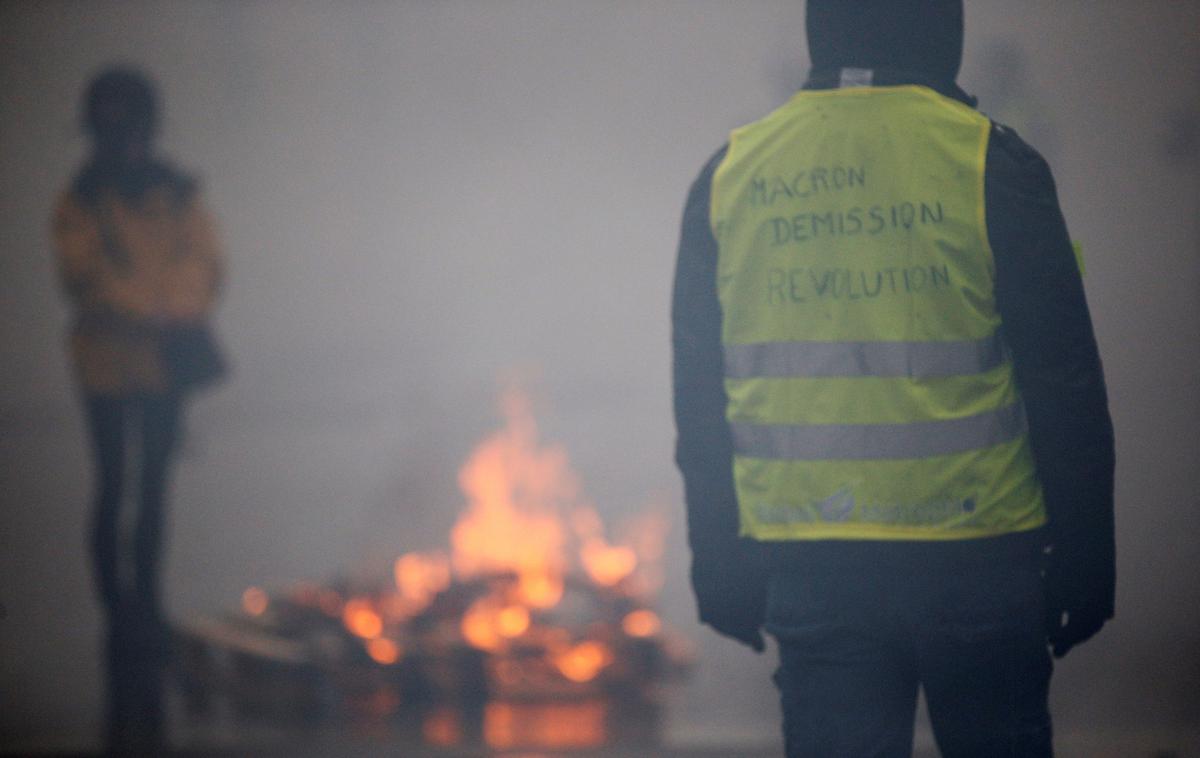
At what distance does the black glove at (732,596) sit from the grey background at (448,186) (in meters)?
7.81

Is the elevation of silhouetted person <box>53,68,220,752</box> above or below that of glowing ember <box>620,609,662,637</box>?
above

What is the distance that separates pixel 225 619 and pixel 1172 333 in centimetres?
711

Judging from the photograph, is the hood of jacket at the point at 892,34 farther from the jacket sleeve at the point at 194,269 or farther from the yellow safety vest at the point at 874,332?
the jacket sleeve at the point at 194,269

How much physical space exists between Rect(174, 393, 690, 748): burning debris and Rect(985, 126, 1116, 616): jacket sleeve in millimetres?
2456

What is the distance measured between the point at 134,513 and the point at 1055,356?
14.2ft

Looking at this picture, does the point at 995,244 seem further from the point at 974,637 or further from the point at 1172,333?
the point at 1172,333

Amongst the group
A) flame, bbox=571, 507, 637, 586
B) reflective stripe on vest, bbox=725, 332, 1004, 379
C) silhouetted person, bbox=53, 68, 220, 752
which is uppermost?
reflective stripe on vest, bbox=725, 332, 1004, 379

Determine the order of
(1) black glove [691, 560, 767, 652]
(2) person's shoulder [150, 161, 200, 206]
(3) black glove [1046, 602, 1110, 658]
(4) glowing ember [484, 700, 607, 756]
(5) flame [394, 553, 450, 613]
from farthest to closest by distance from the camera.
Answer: (2) person's shoulder [150, 161, 200, 206] < (5) flame [394, 553, 450, 613] < (4) glowing ember [484, 700, 607, 756] < (1) black glove [691, 560, 767, 652] < (3) black glove [1046, 602, 1110, 658]

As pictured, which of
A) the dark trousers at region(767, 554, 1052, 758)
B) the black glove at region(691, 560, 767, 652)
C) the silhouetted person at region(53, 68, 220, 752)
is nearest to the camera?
the dark trousers at region(767, 554, 1052, 758)

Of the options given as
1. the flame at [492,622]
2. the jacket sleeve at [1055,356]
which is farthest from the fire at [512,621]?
the jacket sleeve at [1055,356]

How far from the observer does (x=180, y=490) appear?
10492 mm

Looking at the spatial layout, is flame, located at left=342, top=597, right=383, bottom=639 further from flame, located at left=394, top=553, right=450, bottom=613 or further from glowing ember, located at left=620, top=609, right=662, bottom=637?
glowing ember, located at left=620, top=609, right=662, bottom=637

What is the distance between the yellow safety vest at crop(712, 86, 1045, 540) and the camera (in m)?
2.44

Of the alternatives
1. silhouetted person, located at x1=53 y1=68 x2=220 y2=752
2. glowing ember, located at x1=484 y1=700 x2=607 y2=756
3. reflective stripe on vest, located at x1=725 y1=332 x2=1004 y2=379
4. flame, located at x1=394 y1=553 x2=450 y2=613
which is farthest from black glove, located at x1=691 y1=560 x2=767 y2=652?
silhouetted person, located at x1=53 y1=68 x2=220 y2=752
